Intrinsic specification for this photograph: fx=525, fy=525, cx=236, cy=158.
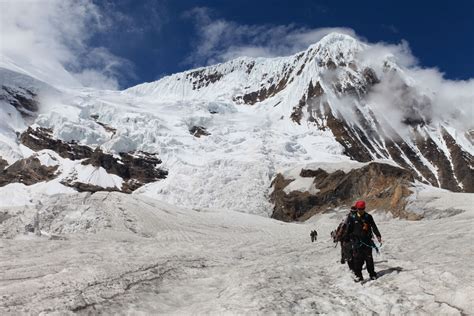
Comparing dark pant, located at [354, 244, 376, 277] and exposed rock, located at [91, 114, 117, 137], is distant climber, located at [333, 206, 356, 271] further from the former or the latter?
exposed rock, located at [91, 114, 117, 137]

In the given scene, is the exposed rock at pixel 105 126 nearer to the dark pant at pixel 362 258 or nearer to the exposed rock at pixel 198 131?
the exposed rock at pixel 198 131

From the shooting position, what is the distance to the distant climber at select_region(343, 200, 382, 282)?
37.6ft

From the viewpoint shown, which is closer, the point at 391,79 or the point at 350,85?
the point at 350,85

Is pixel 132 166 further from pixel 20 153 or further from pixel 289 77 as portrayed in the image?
pixel 289 77

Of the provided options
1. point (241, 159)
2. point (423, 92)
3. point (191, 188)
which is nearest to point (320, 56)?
point (423, 92)

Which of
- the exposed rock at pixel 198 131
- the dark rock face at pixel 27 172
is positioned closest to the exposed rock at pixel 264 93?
the exposed rock at pixel 198 131

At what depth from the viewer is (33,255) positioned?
679 inches

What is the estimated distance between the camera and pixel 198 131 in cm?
13425

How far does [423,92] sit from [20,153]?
456 feet

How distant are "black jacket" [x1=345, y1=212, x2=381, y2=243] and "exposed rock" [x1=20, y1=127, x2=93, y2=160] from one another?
115 metres

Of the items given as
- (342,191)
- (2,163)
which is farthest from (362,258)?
(2,163)

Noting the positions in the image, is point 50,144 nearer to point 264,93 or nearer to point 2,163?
point 2,163

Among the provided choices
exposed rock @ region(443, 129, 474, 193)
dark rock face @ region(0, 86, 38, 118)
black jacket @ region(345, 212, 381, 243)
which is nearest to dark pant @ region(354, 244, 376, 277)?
black jacket @ region(345, 212, 381, 243)

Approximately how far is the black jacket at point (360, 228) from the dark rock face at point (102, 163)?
10152cm
